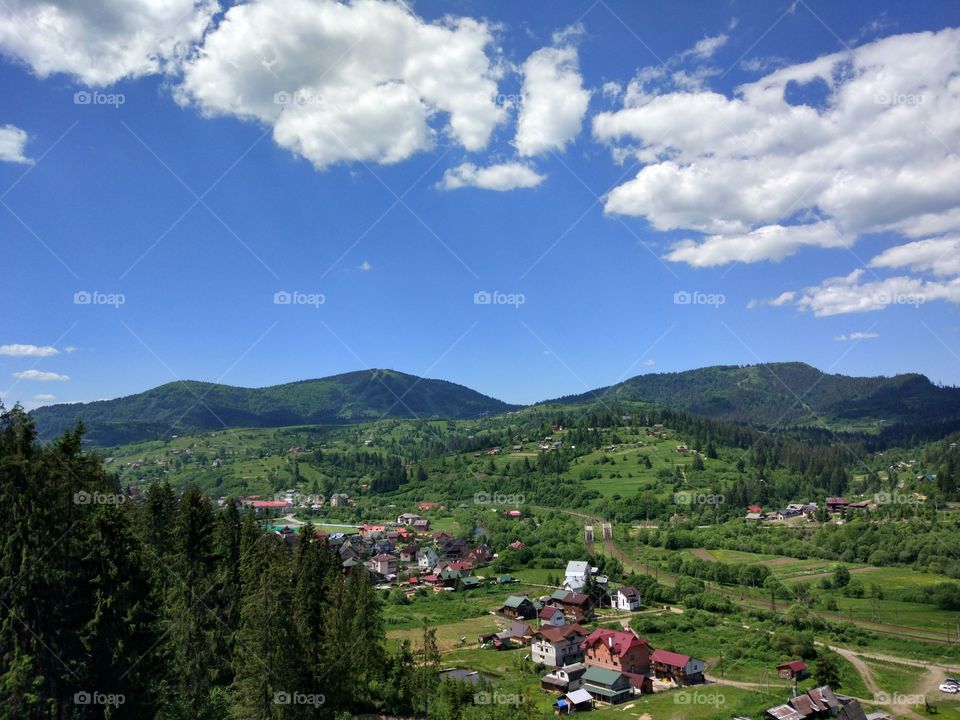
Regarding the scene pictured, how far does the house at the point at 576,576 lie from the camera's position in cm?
6331

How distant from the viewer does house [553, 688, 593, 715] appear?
33406 mm

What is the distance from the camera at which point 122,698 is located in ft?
57.1

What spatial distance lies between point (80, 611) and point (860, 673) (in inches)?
1752

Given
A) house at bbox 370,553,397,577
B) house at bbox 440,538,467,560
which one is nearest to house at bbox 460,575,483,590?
house at bbox 440,538,467,560

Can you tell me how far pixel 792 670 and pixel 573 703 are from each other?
14.6 m

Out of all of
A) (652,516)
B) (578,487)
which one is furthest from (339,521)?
(652,516)

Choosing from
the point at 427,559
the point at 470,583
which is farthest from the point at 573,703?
the point at 427,559

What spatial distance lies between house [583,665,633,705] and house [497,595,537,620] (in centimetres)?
1727

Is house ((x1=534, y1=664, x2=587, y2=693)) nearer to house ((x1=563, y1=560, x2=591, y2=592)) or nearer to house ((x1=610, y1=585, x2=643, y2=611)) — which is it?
house ((x1=610, y1=585, x2=643, y2=611))

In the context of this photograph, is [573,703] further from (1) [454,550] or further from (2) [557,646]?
(1) [454,550]

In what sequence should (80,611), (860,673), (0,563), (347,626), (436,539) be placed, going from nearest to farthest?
1. (0,563)
2. (80,611)
3. (347,626)
4. (860,673)
5. (436,539)

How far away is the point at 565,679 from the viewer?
1473 inches

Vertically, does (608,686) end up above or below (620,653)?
below

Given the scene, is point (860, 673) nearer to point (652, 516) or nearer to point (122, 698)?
point (122, 698)
